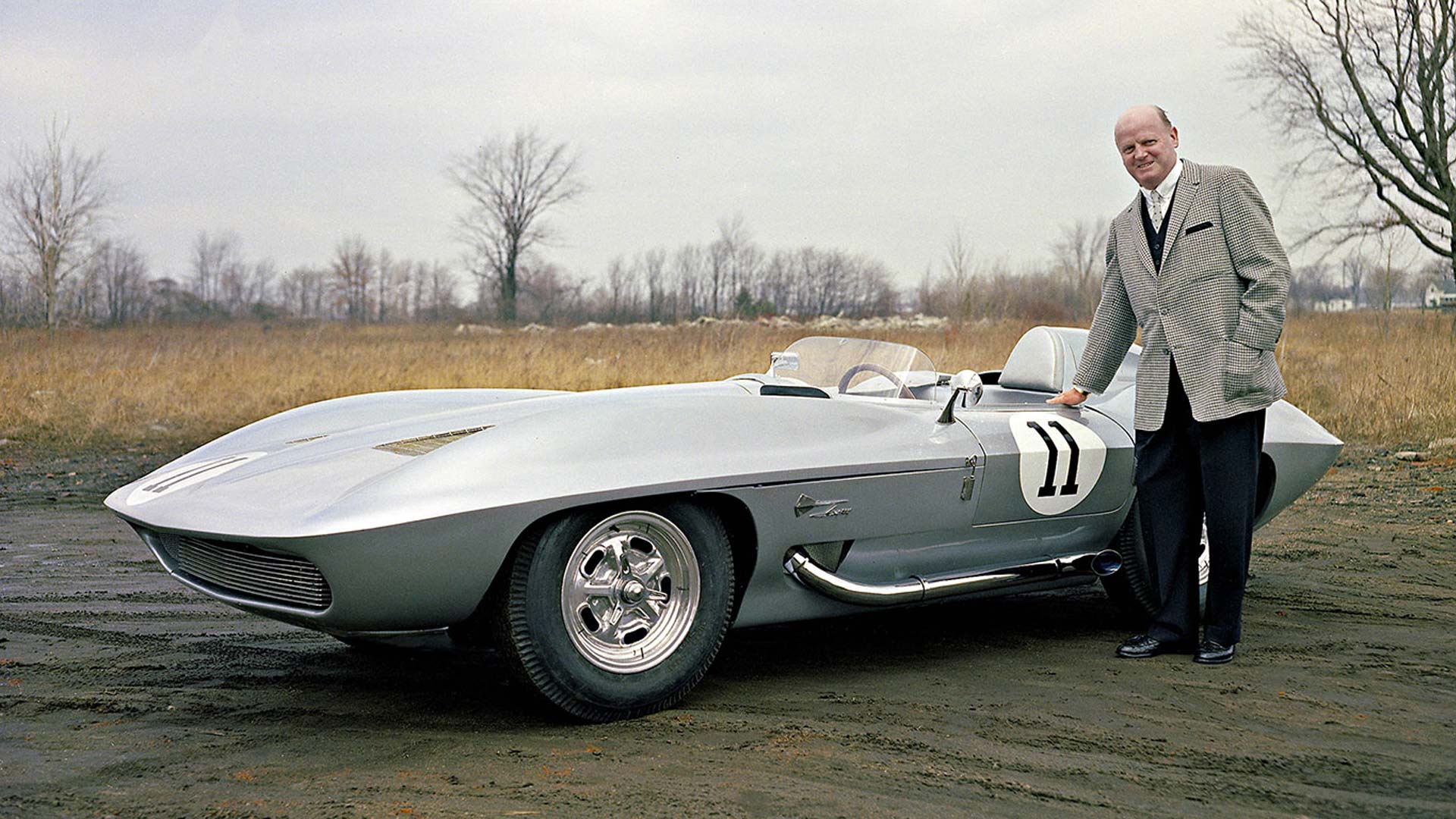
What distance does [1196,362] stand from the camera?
13.4ft

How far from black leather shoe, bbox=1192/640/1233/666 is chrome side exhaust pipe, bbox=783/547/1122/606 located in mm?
440

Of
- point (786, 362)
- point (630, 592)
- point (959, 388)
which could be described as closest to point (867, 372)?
point (786, 362)

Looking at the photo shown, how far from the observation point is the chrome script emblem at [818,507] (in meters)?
3.59

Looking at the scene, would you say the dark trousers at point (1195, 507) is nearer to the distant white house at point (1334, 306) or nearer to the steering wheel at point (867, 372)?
the steering wheel at point (867, 372)

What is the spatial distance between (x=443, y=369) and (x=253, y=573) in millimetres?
11696

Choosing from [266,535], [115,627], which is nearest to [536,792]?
[266,535]

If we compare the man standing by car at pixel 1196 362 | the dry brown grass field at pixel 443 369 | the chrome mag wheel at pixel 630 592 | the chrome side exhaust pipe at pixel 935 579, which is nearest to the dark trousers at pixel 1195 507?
the man standing by car at pixel 1196 362

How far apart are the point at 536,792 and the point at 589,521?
2.41ft

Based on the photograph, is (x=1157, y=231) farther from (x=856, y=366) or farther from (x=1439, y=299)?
(x=1439, y=299)

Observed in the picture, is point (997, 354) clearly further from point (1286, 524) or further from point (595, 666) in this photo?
point (595, 666)

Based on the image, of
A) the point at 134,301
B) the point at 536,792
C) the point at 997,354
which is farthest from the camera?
the point at 134,301

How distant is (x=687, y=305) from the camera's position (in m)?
26.0

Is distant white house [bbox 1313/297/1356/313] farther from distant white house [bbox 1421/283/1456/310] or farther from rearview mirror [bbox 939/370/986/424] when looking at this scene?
rearview mirror [bbox 939/370/986/424]

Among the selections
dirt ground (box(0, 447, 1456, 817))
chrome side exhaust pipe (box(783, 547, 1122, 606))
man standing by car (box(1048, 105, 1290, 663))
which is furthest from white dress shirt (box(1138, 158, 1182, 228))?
dirt ground (box(0, 447, 1456, 817))
